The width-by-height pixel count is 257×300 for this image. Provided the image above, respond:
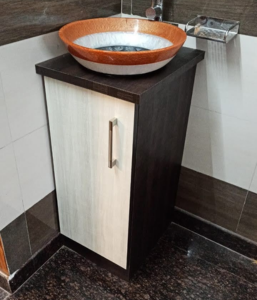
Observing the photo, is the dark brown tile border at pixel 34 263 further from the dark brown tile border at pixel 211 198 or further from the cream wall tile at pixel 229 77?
the cream wall tile at pixel 229 77

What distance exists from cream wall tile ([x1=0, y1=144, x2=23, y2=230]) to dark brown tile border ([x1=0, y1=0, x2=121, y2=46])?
1.24 ft

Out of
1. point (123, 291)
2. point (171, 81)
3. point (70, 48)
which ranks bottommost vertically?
point (123, 291)

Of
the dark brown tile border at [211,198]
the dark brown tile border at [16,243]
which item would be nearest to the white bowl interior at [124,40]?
the dark brown tile border at [211,198]

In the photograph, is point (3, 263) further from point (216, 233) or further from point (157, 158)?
point (216, 233)

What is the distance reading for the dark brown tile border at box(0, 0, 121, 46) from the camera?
1.00 metres

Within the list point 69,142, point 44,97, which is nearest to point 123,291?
point 69,142

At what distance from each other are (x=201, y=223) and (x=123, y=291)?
0.52 metres

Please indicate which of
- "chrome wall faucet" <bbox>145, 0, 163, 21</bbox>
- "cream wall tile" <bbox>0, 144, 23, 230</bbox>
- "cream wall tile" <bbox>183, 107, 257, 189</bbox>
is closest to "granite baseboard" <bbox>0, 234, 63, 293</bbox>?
"cream wall tile" <bbox>0, 144, 23, 230</bbox>

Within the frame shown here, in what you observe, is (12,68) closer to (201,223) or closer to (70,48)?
(70,48)

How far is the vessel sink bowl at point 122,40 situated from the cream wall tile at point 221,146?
1.17 ft

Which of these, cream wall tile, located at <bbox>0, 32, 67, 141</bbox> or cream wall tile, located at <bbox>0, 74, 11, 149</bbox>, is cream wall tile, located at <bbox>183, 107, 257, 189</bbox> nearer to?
cream wall tile, located at <bbox>0, 32, 67, 141</bbox>

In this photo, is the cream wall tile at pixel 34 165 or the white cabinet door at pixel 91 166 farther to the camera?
the cream wall tile at pixel 34 165

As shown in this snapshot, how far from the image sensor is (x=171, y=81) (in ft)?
3.76

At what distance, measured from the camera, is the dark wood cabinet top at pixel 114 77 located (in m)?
1.01
